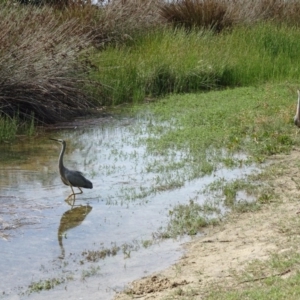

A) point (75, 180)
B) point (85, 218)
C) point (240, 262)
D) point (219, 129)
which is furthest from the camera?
point (219, 129)

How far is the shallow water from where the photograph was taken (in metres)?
6.12

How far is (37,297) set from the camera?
5.67 meters

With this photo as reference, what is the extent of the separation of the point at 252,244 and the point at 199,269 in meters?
0.69

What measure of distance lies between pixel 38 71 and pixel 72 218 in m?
5.47

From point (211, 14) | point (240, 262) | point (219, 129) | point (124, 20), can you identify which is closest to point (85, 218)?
point (240, 262)

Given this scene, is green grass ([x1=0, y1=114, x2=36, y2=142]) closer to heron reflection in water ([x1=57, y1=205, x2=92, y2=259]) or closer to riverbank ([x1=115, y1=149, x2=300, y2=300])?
heron reflection in water ([x1=57, y1=205, x2=92, y2=259])

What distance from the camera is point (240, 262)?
5922mm

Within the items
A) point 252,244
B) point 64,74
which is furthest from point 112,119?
point 252,244

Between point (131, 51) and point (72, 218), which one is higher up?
point (131, 51)

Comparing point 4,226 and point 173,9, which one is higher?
point 173,9

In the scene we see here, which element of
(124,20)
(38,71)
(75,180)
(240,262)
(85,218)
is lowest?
(85,218)

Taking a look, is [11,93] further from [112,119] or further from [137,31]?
[137,31]

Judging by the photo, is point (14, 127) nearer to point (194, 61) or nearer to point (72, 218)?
point (72, 218)

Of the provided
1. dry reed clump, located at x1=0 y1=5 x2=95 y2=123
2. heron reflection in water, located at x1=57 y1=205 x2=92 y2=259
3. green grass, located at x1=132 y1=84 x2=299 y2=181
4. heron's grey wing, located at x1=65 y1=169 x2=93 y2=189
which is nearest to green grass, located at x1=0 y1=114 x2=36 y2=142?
dry reed clump, located at x1=0 y1=5 x2=95 y2=123
